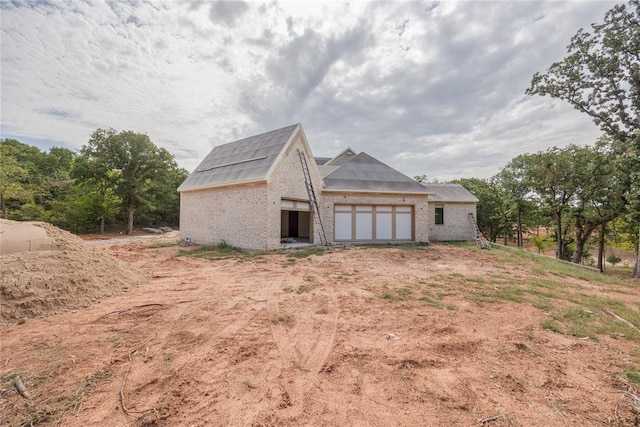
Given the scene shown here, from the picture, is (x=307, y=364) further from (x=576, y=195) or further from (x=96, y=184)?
(x=96, y=184)

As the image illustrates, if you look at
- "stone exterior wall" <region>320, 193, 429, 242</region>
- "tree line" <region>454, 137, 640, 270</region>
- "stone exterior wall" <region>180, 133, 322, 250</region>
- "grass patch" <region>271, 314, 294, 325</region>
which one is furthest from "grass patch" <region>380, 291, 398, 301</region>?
"tree line" <region>454, 137, 640, 270</region>

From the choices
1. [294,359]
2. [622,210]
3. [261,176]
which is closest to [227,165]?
[261,176]

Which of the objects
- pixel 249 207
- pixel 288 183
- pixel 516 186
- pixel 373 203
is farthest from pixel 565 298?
pixel 516 186

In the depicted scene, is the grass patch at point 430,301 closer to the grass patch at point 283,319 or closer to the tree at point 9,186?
the grass patch at point 283,319

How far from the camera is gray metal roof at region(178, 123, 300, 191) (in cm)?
1359

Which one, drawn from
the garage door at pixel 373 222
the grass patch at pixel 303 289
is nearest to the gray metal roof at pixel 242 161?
the garage door at pixel 373 222

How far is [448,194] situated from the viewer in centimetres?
2081

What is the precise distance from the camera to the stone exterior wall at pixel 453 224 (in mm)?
20172

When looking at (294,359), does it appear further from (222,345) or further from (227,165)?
(227,165)

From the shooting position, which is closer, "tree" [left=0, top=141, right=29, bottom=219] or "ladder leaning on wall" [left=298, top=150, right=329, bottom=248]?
"ladder leaning on wall" [left=298, top=150, right=329, bottom=248]

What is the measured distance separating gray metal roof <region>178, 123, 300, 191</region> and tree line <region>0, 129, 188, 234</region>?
32.8 ft

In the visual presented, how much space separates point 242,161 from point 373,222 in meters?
8.71

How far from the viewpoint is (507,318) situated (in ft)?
16.6

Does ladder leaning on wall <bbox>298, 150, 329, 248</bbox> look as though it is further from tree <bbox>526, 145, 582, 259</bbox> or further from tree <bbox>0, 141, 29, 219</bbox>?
tree <bbox>0, 141, 29, 219</bbox>
